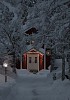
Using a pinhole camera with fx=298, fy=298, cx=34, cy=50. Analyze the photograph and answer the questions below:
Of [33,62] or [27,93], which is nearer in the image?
[27,93]

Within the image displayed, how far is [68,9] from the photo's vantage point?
1741 centimetres

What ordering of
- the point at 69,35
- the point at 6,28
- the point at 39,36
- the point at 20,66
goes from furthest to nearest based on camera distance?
the point at 20,66 → the point at 6,28 → the point at 39,36 → the point at 69,35

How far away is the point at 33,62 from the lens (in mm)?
49906

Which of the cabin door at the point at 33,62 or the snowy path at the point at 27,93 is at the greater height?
the cabin door at the point at 33,62

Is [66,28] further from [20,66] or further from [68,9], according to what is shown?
[20,66]

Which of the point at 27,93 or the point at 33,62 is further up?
the point at 33,62

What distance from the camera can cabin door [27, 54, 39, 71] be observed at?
163 feet

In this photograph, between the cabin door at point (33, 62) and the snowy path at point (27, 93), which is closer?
the snowy path at point (27, 93)

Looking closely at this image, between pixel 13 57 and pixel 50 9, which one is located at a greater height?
pixel 50 9

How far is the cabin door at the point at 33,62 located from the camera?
49656mm

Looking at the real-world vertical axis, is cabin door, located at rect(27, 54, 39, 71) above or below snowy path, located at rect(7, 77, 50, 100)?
above

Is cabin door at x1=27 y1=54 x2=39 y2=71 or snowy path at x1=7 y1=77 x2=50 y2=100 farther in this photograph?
cabin door at x1=27 y1=54 x2=39 y2=71

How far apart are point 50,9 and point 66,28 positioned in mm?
1545

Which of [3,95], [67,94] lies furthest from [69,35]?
[3,95]
